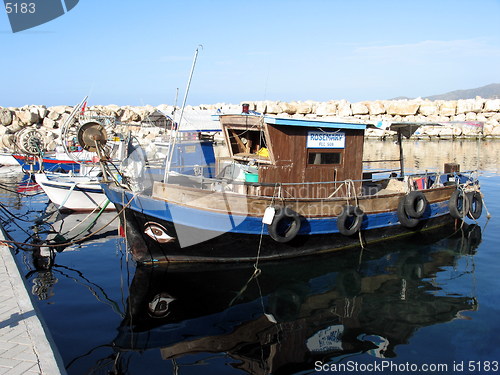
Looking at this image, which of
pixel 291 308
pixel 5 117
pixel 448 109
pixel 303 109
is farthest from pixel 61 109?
pixel 448 109

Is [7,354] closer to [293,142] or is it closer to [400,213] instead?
[293,142]

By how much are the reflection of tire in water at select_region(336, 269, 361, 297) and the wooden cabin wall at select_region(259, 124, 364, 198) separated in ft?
6.78

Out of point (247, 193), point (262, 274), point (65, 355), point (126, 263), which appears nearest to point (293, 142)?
point (247, 193)

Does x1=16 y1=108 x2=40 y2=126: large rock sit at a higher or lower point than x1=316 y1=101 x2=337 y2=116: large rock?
lower

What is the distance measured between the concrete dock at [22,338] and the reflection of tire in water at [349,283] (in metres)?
5.72

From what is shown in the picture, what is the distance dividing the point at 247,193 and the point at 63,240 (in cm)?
570

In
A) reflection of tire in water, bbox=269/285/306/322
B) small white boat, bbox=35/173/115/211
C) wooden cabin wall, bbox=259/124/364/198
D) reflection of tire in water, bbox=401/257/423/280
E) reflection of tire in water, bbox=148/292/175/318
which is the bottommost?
reflection of tire in water, bbox=148/292/175/318

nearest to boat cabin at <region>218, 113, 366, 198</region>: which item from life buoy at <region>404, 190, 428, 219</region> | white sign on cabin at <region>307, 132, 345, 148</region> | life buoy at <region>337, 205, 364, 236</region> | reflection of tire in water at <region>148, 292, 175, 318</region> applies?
white sign on cabin at <region>307, 132, 345, 148</region>

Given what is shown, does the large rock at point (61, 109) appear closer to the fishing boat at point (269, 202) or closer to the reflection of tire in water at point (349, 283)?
the fishing boat at point (269, 202)

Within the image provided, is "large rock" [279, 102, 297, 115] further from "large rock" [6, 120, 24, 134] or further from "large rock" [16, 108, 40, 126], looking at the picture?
"large rock" [6, 120, 24, 134]

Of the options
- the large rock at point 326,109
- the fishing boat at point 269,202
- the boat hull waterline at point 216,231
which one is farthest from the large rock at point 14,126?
the large rock at point 326,109

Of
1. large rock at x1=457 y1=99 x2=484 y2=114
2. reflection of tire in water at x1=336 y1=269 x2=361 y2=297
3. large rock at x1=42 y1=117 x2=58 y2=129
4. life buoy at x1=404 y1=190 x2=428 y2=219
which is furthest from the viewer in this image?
large rock at x1=457 y1=99 x2=484 y2=114

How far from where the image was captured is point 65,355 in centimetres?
629

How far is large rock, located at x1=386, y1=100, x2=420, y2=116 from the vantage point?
60938 millimetres
